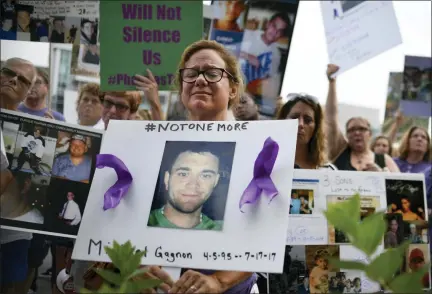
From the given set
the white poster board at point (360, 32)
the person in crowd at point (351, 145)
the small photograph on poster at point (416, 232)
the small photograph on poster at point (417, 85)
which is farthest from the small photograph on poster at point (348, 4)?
the small photograph on poster at point (416, 232)

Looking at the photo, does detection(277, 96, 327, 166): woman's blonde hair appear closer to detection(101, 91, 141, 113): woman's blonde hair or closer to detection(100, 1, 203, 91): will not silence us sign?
detection(100, 1, 203, 91): will not silence us sign

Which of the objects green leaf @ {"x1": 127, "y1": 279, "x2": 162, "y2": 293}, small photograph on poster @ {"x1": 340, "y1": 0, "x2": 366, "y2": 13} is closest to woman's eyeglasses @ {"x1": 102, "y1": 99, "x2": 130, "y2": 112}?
small photograph on poster @ {"x1": 340, "y1": 0, "x2": 366, "y2": 13}

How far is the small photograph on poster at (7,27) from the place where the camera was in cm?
270

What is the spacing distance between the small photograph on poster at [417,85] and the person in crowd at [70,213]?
3065 mm

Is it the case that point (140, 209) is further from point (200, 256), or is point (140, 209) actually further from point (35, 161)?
point (35, 161)

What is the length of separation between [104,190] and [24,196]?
616 millimetres

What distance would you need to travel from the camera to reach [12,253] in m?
2.57

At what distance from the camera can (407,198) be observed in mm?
2633

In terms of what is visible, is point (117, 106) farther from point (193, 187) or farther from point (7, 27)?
point (193, 187)

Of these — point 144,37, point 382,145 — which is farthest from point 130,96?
point 382,145

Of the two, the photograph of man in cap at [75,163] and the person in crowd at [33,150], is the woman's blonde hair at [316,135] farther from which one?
the person in crowd at [33,150]

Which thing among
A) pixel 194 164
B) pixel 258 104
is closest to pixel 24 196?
pixel 194 164

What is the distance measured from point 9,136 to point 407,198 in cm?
156

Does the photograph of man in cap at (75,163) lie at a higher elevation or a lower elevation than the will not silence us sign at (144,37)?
lower
